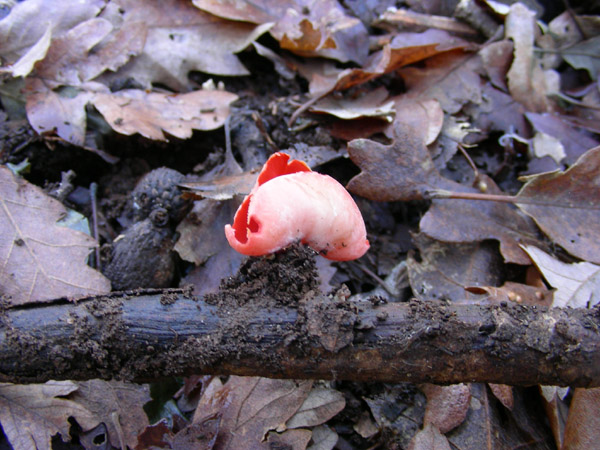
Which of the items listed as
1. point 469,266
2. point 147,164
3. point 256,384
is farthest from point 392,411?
point 147,164

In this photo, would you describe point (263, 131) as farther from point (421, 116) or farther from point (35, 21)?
point (35, 21)

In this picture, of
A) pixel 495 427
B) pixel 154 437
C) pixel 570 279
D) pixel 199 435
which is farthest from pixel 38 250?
pixel 570 279

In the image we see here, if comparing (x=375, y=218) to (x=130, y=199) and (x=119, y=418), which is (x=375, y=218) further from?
(x=119, y=418)

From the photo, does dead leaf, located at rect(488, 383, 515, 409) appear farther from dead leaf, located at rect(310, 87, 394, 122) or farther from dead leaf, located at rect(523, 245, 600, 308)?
dead leaf, located at rect(310, 87, 394, 122)

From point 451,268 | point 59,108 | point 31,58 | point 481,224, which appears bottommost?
point 451,268

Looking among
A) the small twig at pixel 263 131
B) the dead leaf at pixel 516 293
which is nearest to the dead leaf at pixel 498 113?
the dead leaf at pixel 516 293
